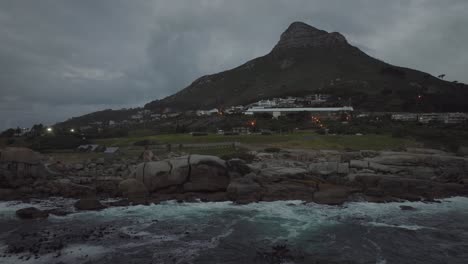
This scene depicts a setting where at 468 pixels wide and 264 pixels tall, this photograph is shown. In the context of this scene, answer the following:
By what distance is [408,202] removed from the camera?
29109 millimetres

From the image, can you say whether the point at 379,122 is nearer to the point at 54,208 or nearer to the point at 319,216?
the point at 319,216

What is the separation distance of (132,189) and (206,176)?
287 inches

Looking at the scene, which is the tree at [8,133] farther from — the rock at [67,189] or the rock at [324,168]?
the rock at [324,168]

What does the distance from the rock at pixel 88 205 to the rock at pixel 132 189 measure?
353 cm

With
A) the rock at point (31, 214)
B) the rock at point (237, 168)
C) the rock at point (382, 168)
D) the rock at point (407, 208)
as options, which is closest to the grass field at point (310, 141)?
the rock at point (382, 168)

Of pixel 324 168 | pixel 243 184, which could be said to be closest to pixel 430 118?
pixel 324 168

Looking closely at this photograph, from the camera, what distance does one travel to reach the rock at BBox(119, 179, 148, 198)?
3005cm

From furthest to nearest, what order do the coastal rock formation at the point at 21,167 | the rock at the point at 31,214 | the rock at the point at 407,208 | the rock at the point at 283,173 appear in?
1. the coastal rock formation at the point at 21,167
2. the rock at the point at 283,173
3. the rock at the point at 407,208
4. the rock at the point at 31,214

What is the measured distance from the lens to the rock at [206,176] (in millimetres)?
31047

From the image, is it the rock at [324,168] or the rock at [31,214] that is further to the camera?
the rock at [324,168]

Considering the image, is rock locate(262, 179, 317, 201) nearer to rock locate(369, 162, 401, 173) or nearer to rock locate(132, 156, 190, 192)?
rock locate(132, 156, 190, 192)

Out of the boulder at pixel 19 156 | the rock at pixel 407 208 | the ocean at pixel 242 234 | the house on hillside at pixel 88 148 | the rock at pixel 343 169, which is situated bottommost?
the rock at pixel 407 208

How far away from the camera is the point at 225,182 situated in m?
31.9

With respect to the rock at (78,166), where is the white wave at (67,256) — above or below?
Answer: below
